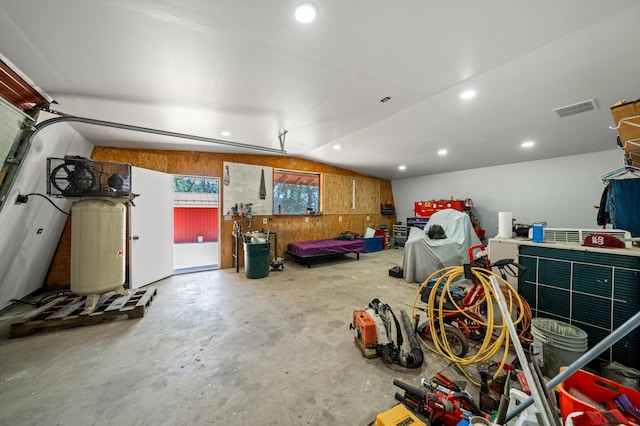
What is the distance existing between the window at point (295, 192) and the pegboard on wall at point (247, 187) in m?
0.25

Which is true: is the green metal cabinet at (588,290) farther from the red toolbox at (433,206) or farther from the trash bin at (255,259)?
the red toolbox at (433,206)

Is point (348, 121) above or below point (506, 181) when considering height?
above

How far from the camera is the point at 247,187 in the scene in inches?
235

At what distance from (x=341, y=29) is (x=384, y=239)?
25.2 ft

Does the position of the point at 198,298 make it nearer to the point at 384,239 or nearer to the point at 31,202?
the point at 31,202

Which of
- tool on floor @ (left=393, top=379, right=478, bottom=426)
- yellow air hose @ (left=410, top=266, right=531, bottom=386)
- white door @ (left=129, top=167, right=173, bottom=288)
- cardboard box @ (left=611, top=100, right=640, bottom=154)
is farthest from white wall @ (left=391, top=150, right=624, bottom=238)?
white door @ (left=129, top=167, right=173, bottom=288)

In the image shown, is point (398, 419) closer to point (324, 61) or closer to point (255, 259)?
point (324, 61)

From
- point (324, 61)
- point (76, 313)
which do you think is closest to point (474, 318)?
point (324, 61)

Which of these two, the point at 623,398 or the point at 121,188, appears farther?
the point at 121,188

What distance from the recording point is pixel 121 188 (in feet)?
10.7

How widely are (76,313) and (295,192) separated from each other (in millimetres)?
5127

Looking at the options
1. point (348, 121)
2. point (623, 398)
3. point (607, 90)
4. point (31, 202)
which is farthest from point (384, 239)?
point (31, 202)

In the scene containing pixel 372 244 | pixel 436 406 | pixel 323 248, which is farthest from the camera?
pixel 372 244

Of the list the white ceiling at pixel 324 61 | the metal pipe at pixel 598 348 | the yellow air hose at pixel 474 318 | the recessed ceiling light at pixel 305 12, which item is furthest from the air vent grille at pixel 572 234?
the recessed ceiling light at pixel 305 12
